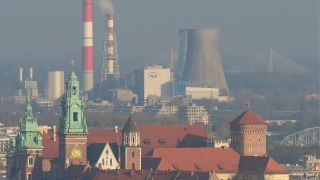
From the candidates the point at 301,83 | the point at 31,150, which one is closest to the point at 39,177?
the point at 31,150

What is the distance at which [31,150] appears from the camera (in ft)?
253

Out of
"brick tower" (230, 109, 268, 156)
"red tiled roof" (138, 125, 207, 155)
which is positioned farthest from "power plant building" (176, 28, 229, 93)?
"red tiled roof" (138, 125, 207, 155)

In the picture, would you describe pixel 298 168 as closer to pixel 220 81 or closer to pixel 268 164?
pixel 268 164

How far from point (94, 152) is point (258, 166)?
5.76 meters

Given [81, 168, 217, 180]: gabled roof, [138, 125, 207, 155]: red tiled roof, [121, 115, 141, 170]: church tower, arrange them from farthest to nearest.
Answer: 1. [138, 125, 207, 155]: red tiled roof
2. [121, 115, 141, 170]: church tower
3. [81, 168, 217, 180]: gabled roof

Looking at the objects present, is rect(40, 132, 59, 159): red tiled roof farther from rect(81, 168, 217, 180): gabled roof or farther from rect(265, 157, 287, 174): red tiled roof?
rect(265, 157, 287, 174): red tiled roof

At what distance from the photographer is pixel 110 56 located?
184 metres

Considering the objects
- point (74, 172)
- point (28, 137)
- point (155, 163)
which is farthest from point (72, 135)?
point (155, 163)

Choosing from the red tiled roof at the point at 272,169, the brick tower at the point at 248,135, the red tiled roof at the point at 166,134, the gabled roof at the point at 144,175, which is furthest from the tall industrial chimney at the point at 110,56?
the gabled roof at the point at 144,175

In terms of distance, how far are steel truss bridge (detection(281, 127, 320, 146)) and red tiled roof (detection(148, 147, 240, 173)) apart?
116 feet

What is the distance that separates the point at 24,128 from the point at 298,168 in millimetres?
18745

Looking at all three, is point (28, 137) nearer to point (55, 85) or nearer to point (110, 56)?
point (55, 85)

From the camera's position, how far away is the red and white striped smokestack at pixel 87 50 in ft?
584

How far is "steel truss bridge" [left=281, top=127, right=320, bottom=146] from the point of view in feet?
388
